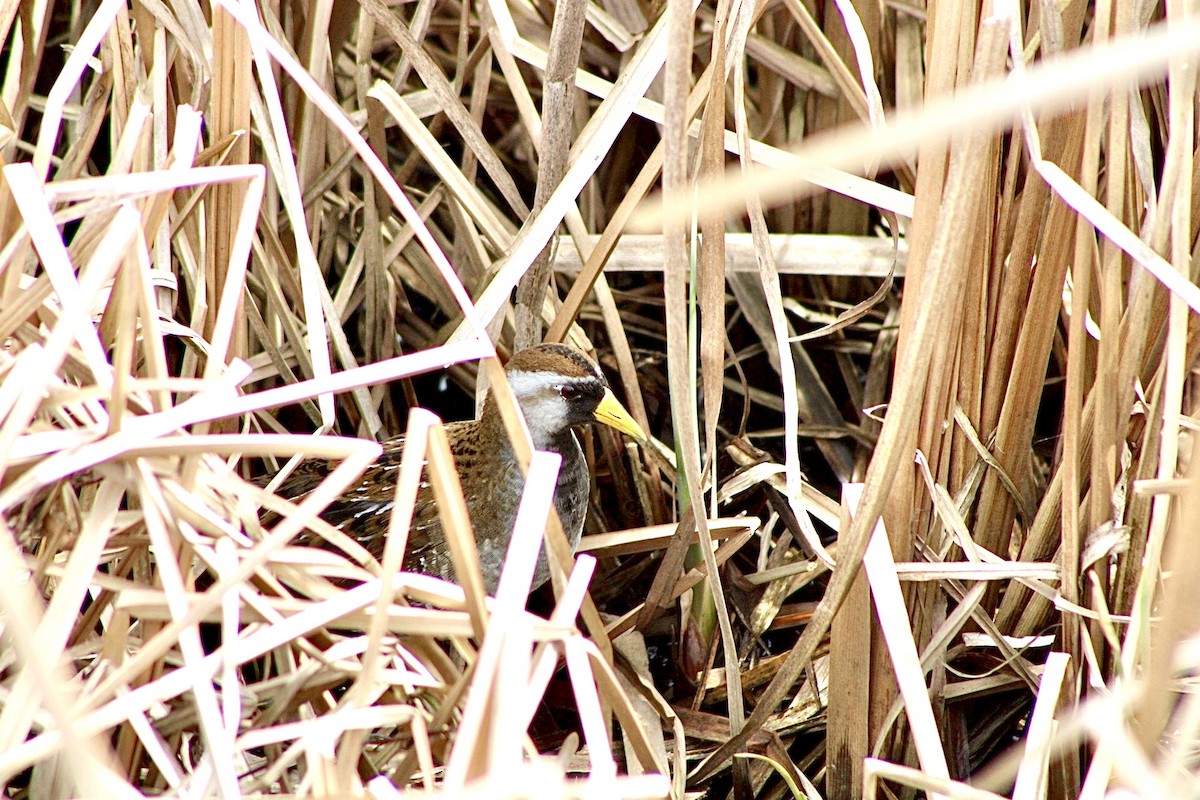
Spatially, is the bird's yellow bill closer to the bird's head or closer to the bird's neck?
the bird's head

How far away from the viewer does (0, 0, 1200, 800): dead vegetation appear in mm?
1133

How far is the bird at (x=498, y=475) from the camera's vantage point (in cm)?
198

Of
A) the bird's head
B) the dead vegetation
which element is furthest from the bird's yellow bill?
the dead vegetation

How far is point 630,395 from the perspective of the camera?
212 centimetres

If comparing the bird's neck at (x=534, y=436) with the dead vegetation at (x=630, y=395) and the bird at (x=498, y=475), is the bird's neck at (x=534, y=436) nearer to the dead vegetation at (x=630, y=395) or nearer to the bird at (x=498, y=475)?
the bird at (x=498, y=475)

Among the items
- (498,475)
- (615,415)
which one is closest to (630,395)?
(615,415)

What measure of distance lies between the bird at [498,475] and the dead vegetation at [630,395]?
0.31ft

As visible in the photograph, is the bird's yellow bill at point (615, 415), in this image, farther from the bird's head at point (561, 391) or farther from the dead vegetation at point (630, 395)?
the dead vegetation at point (630, 395)

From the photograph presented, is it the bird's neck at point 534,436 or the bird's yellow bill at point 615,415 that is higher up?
the bird's yellow bill at point 615,415

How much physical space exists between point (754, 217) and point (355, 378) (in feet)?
2.27

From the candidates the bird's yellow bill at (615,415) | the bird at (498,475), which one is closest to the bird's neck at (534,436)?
the bird at (498,475)

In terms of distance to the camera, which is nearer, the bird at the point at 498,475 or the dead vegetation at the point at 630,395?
the dead vegetation at the point at 630,395

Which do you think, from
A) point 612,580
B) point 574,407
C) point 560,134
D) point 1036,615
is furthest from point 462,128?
point 1036,615

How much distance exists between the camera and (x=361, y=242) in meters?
2.16
